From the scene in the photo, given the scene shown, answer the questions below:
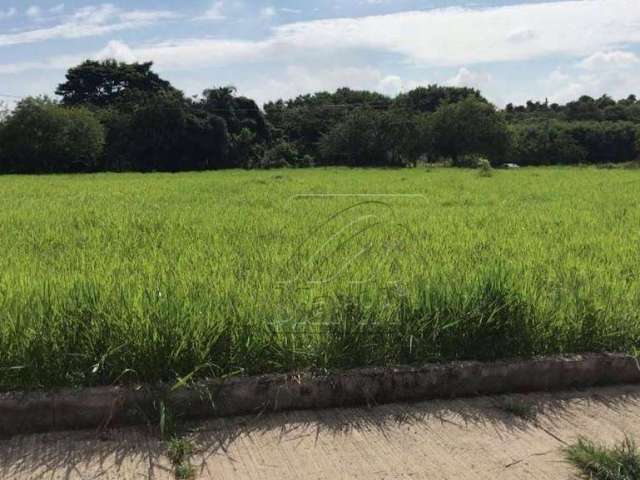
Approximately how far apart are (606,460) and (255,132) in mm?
46641

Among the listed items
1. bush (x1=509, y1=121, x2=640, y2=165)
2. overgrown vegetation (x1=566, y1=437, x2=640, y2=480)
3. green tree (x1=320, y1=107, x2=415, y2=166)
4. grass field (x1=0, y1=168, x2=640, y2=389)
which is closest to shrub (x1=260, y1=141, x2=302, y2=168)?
green tree (x1=320, y1=107, x2=415, y2=166)

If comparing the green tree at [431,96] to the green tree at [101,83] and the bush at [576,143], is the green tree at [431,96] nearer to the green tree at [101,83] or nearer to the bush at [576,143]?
the bush at [576,143]

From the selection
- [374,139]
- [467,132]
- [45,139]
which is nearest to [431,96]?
[467,132]

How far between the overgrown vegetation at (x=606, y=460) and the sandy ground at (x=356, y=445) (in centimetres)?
6

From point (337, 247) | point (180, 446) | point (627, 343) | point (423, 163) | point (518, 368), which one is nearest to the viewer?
point (180, 446)

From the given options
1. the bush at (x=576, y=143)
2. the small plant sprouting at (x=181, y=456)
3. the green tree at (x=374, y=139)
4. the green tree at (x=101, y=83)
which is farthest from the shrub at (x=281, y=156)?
the small plant sprouting at (x=181, y=456)

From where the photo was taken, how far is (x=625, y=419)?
2.94 m

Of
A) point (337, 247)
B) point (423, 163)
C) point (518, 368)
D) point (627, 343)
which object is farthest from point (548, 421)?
point (423, 163)

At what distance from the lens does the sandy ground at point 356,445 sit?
2.42 meters

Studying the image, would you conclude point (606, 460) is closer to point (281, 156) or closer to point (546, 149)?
point (281, 156)

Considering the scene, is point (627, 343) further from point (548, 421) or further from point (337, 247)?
point (337, 247)

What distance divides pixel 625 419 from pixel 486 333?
0.79 meters

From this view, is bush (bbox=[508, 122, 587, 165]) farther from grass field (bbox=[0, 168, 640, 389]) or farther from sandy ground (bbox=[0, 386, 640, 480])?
sandy ground (bbox=[0, 386, 640, 480])

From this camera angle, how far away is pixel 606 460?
2.45 metres
